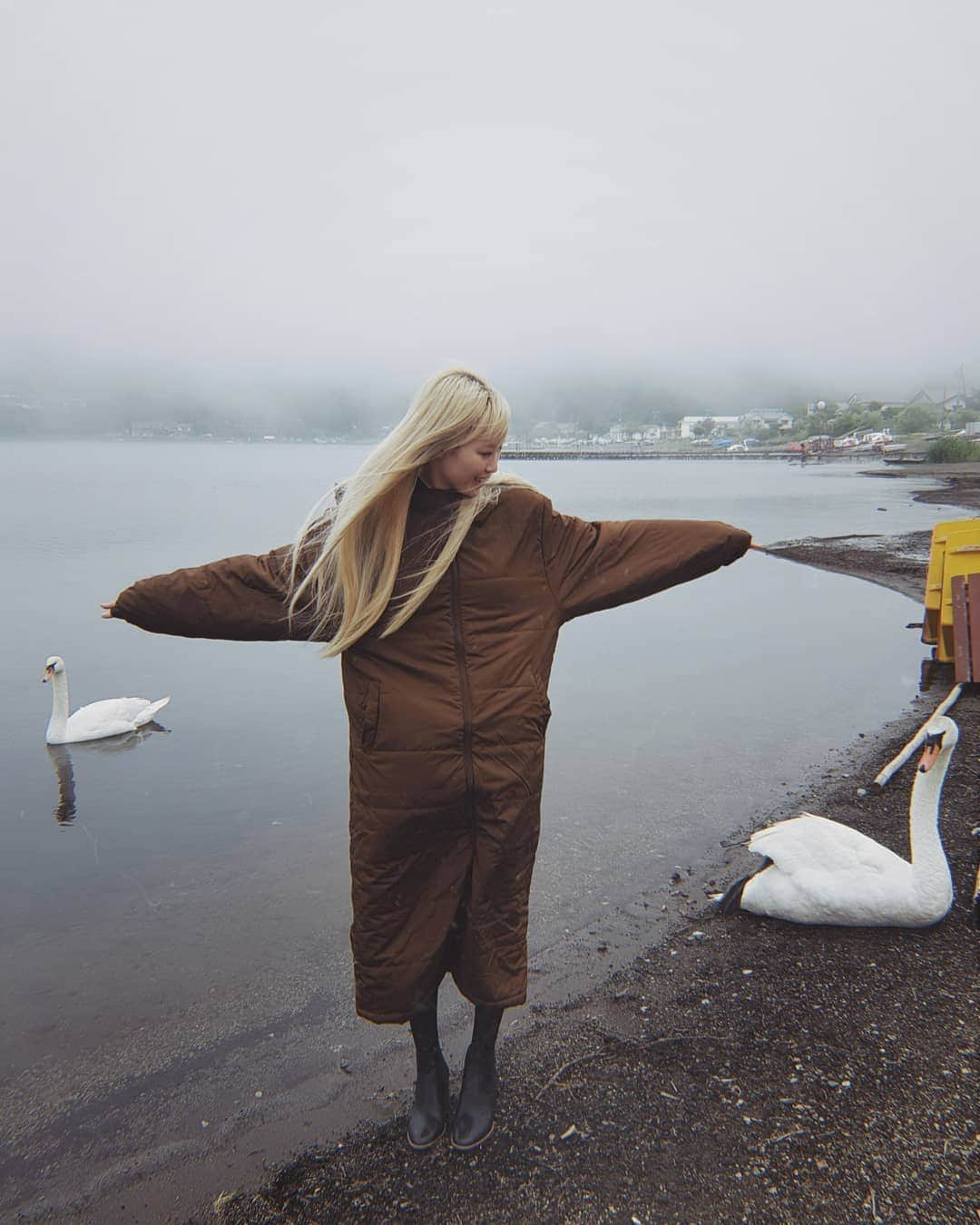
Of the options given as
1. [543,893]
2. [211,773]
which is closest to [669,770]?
[543,893]

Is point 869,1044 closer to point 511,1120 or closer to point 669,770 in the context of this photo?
point 511,1120

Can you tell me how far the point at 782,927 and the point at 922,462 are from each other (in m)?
92.7

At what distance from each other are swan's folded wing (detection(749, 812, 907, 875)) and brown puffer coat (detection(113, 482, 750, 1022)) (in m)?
2.84

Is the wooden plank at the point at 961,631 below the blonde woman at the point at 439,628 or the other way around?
below

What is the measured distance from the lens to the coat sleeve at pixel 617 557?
3.50m

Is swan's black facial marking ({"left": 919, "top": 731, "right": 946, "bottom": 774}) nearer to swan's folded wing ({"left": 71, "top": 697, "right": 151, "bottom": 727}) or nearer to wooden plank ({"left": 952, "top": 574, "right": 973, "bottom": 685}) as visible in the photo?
wooden plank ({"left": 952, "top": 574, "right": 973, "bottom": 685})

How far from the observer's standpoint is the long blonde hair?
3.29 meters

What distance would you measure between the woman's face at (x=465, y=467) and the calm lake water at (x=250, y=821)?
3282 millimetres

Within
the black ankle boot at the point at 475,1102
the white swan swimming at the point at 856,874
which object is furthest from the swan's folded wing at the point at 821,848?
the black ankle boot at the point at 475,1102

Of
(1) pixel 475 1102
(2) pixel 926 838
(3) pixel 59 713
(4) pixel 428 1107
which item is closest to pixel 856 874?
(2) pixel 926 838

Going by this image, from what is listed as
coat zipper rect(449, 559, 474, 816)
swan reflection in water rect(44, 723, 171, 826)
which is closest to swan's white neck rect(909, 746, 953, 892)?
coat zipper rect(449, 559, 474, 816)

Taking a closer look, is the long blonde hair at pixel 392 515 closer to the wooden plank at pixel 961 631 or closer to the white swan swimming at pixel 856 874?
the white swan swimming at pixel 856 874

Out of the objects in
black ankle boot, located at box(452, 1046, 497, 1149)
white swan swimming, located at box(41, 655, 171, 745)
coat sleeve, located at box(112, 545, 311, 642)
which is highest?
coat sleeve, located at box(112, 545, 311, 642)

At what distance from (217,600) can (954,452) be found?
89.2 m
